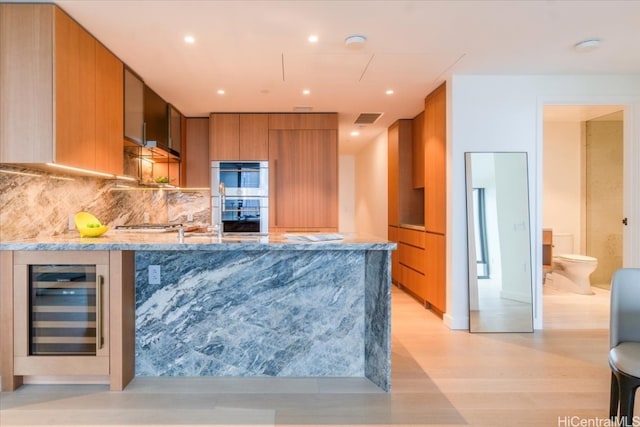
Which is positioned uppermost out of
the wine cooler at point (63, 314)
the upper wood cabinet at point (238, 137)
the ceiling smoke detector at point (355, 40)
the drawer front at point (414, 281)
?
the ceiling smoke detector at point (355, 40)

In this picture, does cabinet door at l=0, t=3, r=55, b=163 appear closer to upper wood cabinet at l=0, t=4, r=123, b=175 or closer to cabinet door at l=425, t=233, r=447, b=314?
upper wood cabinet at l=0, t=4, r=123, b=175

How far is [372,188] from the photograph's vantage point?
743 cm

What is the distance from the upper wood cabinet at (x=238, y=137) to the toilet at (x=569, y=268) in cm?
440

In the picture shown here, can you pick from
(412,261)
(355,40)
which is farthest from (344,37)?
(412,261)

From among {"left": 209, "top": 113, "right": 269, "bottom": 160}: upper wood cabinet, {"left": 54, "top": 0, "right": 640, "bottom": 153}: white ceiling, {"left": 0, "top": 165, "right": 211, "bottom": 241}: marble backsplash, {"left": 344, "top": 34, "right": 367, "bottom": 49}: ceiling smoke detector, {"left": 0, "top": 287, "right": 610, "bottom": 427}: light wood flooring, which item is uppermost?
{"left": 54, "top": 0, "right": 640, "bottom": 153}: white ceiling

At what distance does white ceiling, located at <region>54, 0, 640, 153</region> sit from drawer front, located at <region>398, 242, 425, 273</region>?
1946 mm

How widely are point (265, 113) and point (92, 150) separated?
99.8 inches

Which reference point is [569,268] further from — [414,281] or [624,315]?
[624,315]

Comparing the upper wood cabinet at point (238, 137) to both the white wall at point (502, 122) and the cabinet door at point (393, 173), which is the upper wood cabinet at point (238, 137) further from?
the white wall at point (502, 122)

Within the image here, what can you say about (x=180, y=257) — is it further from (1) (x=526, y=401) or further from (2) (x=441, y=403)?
(1) (x=526, y=401)

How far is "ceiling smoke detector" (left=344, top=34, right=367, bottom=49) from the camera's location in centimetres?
291

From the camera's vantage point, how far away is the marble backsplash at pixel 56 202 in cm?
263

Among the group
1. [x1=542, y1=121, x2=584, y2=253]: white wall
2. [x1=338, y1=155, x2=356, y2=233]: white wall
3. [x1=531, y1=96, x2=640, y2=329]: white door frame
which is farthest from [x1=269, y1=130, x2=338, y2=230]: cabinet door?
[x1=338, y1=155, x2=356, y2=233]: white wall

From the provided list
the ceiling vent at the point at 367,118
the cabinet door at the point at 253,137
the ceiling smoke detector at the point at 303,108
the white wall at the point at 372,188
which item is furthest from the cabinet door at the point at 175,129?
the white wall at the point at 372,188
